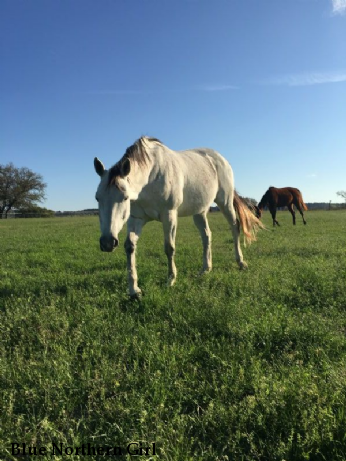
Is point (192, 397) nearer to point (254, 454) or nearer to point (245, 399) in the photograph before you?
point (245, 399)

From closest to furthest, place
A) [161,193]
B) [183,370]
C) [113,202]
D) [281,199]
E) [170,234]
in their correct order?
[183,370], [113,202], [161,193], [170,234], [281,199]

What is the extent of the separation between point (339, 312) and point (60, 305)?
3123 millimetres

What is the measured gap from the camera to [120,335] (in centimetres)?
264

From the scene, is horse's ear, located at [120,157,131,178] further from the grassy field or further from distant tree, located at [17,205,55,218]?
distant tree, located at [17,205,55,218]

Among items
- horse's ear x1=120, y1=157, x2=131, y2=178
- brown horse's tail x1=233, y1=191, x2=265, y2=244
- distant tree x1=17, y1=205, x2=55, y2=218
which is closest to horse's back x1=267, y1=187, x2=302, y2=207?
brown horse's tail x1=233, y1=191, x2=265, y2=244

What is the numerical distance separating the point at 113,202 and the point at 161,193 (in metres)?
1.09

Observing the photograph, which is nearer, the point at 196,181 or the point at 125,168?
the point at 125,168

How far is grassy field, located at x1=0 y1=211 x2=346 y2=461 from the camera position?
1535 millimetres

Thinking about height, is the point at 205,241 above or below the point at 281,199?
below

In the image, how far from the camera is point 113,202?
3.33 meters

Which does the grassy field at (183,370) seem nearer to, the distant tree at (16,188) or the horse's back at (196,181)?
the horse's back at (196,181)

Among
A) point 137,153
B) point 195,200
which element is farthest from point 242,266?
point 137,153

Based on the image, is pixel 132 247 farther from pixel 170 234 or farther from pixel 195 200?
pixel 195 200

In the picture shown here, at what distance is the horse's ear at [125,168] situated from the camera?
3.48m
